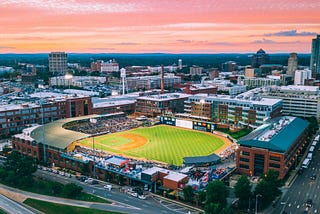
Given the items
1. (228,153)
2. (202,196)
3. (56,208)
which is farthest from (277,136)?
(56,208)

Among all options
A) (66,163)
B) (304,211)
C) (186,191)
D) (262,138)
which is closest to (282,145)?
(262,138)

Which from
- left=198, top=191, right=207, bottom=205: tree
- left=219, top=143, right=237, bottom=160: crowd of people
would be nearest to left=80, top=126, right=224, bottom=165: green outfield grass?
left=219, top=143, right=237, bottom=160: crowd of people

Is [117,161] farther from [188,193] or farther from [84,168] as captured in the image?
[188,193]

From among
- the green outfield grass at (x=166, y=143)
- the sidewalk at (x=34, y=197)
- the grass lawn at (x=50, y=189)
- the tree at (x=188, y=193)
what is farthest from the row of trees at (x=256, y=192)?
the grass lawn at (x=50, y=189)

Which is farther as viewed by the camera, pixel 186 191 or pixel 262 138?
pixel 262 138

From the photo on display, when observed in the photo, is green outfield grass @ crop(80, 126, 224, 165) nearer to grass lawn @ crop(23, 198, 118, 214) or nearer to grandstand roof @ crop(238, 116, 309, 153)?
grandstand roof @ crop(238, 116, 309, 153)

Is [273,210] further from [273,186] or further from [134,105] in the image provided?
[134,105]
